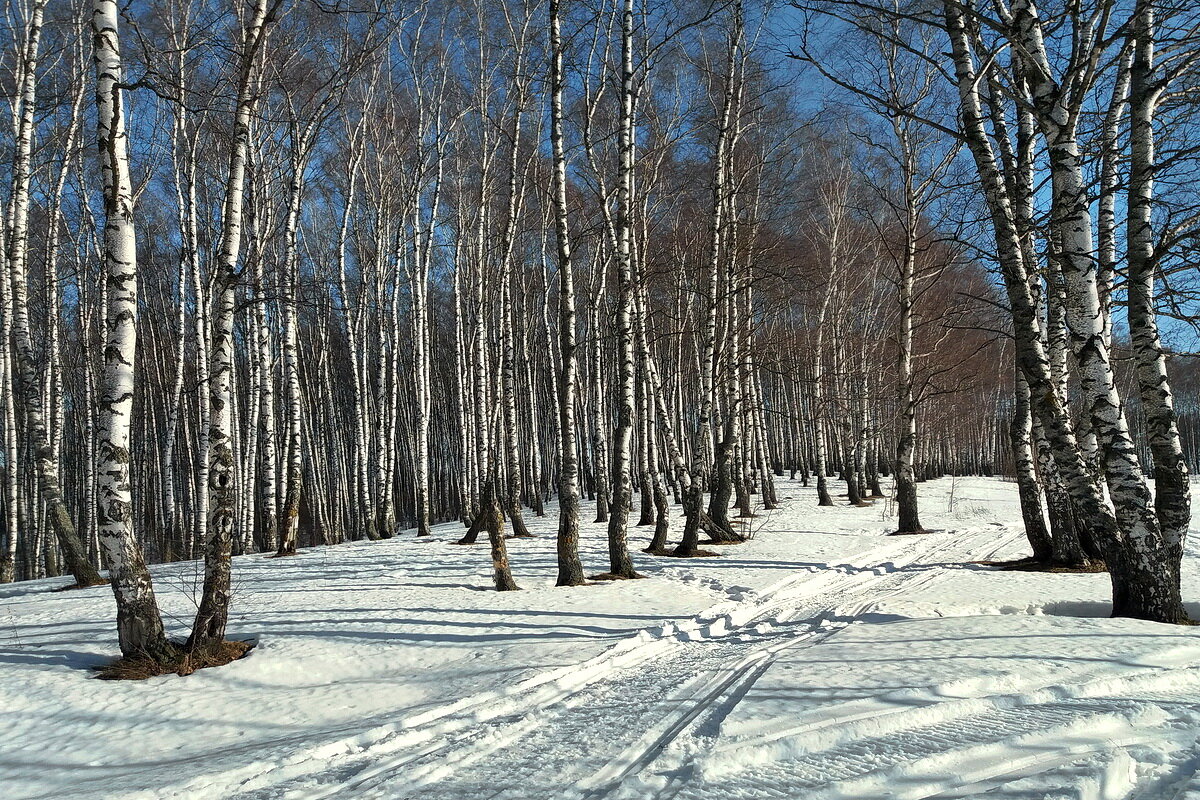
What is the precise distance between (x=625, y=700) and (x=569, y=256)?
5806 millimetres

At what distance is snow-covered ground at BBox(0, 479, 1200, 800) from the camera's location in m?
2.99

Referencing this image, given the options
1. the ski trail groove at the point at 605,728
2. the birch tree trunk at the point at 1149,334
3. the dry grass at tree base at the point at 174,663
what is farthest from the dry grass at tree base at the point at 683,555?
the dry grass at tree base at the point at 174,663

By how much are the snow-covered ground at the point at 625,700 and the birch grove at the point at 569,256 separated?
96 cm

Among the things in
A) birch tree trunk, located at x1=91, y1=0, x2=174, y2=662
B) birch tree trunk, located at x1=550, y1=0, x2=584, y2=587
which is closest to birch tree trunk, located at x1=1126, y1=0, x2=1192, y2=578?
birch tree trunk, located at x1=550, y1=0, x2=584, y2=587

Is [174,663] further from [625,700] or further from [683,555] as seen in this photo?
[683,555]

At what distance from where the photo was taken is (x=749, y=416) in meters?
20.9

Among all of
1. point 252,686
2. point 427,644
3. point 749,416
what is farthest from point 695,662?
point 749,416

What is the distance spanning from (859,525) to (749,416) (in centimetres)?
597

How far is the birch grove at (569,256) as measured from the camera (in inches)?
225

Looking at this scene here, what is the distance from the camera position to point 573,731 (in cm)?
377

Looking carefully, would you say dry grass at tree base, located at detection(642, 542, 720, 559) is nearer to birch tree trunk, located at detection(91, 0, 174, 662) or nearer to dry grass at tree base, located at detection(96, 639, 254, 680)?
dry grass at tree base, located at detection(96, 639, 254, 680)

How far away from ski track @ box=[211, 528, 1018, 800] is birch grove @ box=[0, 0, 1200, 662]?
8.49ft

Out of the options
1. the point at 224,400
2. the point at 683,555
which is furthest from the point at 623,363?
the point at 224,400

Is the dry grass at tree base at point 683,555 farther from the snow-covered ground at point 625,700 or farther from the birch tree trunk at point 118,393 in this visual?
the birch tree trunk at point 118,393
